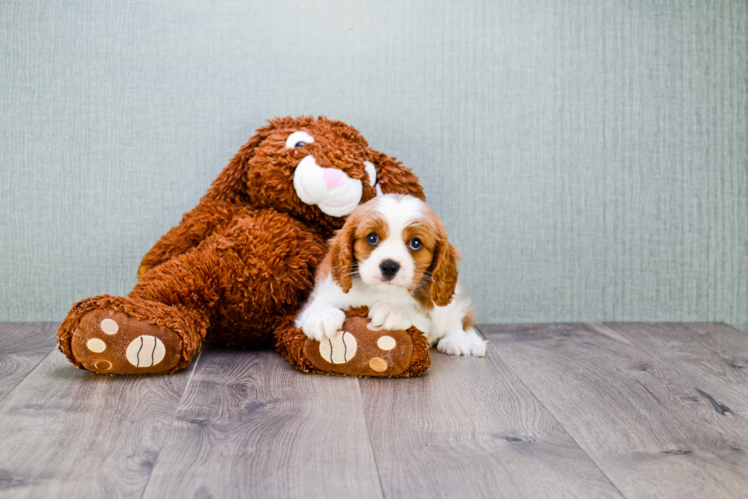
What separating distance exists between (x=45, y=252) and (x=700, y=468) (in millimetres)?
1744

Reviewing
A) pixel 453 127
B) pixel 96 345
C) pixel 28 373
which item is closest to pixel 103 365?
pixel 96 345

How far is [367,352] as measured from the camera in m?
1.33

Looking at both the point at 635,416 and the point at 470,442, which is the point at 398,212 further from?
the point at 635,416

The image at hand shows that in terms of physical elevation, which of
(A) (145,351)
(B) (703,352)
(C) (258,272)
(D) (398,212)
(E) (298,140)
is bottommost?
(B) (703,352)

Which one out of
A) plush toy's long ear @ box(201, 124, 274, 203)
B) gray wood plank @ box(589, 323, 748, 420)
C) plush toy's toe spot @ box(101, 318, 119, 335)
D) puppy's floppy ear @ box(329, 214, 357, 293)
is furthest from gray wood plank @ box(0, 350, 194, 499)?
gray wood plank @ box(589, 323, 748, 420)

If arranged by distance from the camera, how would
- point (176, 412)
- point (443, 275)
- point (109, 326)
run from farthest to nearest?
point (443, 275)
point (109, 326)
point (176, 412)

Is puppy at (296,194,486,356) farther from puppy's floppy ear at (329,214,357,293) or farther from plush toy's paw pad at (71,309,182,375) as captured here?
plush toy's paw pad at (71,309,182,375)

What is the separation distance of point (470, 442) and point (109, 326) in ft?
2.47

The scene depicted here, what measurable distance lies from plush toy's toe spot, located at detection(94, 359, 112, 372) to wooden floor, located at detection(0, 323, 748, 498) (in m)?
0.03

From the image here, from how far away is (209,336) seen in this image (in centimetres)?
154

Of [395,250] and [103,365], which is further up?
[395,250]

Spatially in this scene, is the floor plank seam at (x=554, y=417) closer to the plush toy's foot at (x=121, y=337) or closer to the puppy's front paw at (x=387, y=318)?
the puppy's front paw at (x=387, y=318)

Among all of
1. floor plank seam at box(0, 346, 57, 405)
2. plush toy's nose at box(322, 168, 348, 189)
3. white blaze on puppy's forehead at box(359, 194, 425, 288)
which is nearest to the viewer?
floor plank seam at box(0, 346, 57, 405)

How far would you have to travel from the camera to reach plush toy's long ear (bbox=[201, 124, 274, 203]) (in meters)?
1.61
